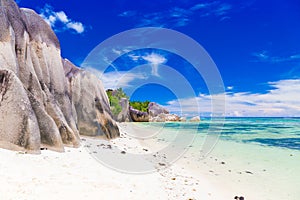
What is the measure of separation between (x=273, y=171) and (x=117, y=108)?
26886 millimetres

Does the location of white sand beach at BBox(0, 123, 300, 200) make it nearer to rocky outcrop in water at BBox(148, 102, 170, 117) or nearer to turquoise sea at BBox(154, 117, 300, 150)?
turquoise sea at BBox(154, 117, 300, 150)

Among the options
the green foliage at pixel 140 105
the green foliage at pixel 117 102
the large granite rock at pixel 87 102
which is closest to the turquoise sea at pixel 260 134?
the green foliage at pixel 117 102

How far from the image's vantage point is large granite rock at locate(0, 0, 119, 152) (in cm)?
582

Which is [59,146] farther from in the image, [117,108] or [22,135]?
[117,108]

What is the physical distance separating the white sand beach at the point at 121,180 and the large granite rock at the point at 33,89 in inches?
20.5

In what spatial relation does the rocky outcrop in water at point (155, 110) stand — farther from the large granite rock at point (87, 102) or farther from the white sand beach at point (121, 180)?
the white sand beach at point (121, 180)

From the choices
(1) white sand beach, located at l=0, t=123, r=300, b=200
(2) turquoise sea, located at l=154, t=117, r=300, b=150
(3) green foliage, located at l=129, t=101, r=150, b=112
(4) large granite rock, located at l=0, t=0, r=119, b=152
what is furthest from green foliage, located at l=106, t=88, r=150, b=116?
(1) white sand beach, located at l=0, t=123, r=300, b=200

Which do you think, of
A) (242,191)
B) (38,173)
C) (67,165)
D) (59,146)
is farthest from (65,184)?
(242,191)

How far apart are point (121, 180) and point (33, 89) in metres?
4.17

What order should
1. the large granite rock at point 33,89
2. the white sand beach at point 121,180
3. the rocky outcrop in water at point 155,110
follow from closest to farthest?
1. the white sand beach at point 121,180
2. the large granite rock at point 33,89
3. the rocky outcrop in water at point 155,110

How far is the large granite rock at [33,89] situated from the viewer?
582cm

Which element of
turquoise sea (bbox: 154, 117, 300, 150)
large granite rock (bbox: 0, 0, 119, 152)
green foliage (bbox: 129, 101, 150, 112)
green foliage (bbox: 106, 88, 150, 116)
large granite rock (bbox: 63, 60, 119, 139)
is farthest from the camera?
green foliage (bbox: 129, 101, 150, 112)

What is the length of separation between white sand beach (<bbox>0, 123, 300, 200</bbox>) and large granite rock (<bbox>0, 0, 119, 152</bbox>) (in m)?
0.52

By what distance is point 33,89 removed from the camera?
7.24 m
